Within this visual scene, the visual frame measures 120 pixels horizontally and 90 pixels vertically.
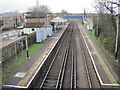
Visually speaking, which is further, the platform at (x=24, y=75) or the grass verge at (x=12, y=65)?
the grass verge at (x=12, y=65)

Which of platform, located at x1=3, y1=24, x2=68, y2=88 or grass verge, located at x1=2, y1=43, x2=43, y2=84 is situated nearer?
platform, located at x1=3, y1=24, x2=68, y2=88

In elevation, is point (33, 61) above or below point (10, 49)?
below

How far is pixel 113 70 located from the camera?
1353cm

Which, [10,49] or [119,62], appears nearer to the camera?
[119,62]

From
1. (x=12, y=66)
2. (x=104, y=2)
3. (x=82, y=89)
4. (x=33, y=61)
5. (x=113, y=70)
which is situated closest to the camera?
(x=82, y=89)

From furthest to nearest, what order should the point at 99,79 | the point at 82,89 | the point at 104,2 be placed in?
the point at 104,2, the point at 99,79, the point at 82,89

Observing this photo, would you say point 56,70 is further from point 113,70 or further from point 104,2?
point 104,2

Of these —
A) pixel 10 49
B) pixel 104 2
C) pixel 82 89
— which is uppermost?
pixel 104 2

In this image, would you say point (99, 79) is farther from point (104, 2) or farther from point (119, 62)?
point (104, 2)

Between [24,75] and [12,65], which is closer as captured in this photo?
[24,75]

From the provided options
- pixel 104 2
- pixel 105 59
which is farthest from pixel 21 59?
pixel 104 2

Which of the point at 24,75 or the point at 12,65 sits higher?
the point at 12,65

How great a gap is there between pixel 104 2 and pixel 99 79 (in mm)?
13034

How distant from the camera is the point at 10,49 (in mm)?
17109
